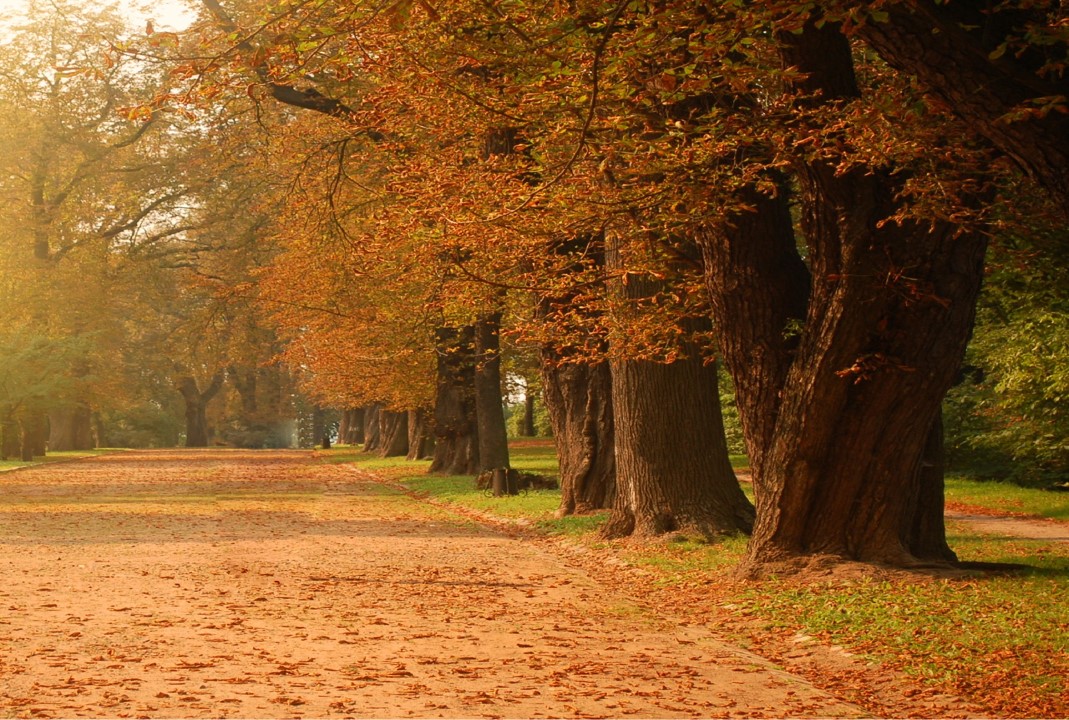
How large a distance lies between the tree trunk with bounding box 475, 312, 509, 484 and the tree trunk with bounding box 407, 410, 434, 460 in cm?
1235

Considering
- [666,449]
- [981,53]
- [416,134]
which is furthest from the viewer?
[416,134]

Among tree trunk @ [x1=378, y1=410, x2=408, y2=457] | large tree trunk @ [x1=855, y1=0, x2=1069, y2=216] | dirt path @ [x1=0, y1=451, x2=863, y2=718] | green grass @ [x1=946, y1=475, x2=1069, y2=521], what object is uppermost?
large tree trunk @ [x1=855, y1=0, x2=1069, y2=216]

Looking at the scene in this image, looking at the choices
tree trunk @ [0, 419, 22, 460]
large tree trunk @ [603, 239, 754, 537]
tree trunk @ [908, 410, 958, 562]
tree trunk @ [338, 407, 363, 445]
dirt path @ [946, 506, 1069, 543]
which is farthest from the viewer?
tree trunk @ [338, 407, 363, 445]

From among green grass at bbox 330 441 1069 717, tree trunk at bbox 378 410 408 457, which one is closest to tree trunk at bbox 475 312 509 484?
green grass at bbox 330 441 1069 717

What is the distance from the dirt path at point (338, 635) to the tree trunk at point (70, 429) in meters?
40.3

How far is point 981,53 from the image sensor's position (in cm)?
711

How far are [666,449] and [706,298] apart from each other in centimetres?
300

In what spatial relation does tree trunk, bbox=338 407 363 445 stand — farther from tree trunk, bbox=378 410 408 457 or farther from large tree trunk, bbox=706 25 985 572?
large tree trunk, bbox=706 25 985 572

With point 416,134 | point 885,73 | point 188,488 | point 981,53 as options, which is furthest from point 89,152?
point 981,53

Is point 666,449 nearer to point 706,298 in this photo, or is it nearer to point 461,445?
point 706,298

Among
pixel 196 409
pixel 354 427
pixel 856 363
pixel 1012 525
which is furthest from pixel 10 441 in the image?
pixel 856 363

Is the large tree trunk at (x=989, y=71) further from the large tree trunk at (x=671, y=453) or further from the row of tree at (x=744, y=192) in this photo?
the large tree trunk at (x=671, y=453)

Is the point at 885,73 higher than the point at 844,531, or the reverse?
the point at 885,73

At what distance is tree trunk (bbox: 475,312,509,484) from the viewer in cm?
2692
